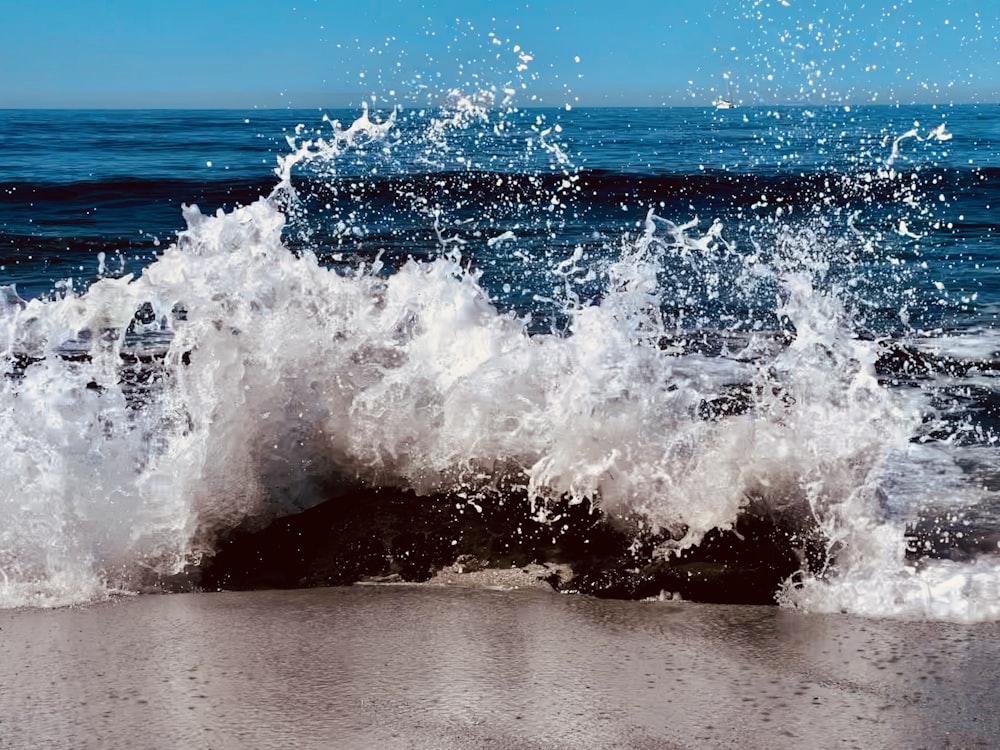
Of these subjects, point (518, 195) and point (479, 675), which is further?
point (518, 195)

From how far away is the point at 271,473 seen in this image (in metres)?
4.18

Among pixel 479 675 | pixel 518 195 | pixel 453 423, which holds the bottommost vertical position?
pixel 479 675

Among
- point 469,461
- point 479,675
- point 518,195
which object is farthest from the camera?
point 518,195

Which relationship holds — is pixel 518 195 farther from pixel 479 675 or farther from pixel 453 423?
pixel 479 675

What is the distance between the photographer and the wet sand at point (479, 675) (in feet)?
8.04

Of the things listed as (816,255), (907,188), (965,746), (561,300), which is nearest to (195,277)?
(965,746)

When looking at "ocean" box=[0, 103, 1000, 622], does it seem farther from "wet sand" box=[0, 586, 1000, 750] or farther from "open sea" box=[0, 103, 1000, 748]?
"wet sand" box=[0, 586, 1000, 750]

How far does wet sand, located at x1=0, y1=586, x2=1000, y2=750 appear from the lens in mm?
2449

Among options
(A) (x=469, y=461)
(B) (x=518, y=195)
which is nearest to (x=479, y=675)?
(A) (x=469, y=461)

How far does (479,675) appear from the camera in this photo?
2764 mm

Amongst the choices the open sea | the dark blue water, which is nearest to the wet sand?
the open sea

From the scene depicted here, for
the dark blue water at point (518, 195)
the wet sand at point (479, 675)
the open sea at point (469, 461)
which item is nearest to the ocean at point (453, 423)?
the open sea at point (469, 461)

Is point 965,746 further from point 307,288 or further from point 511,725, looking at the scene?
point 307,288

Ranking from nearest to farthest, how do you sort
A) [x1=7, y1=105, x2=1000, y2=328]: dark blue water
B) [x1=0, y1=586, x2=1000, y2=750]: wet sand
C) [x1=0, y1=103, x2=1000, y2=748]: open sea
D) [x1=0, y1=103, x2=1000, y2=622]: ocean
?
[x1=0, y1=586, x2=1000, y2=750]: wet sand
[x1=0, y1=103, x2=1000, y2=748]: open sea
[x1=0, y1=103, x2=1000, y2=622]: ocean
[x1=7, y1=105, x2=1000, y2=328]: dark blue water
